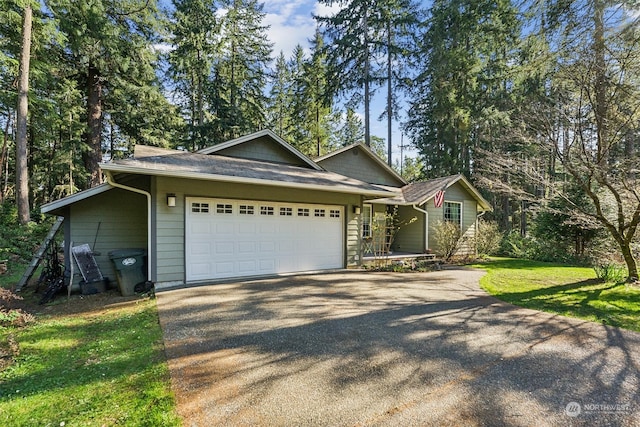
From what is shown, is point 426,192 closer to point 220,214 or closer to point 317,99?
point 220,214

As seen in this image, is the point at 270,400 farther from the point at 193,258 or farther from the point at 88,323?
the point at 193,258

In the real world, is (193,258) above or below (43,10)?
below

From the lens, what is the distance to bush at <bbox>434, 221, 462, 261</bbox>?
1180 cm

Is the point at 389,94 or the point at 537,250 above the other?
the point at 389,94

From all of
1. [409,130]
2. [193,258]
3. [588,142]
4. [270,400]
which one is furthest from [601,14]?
[409,130]

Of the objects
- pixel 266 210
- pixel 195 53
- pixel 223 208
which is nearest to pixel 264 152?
pixel 266 210

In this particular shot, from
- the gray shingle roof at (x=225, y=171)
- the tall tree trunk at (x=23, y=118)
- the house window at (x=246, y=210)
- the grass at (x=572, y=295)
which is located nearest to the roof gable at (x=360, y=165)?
the gray shingle roof at (x=225, y=171)

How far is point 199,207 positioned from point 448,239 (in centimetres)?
919

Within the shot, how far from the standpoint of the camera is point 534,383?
9.39 feet

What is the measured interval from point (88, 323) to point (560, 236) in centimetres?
1525

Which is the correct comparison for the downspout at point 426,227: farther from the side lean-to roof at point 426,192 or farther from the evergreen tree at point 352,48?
the evergreen tree at point 352,48

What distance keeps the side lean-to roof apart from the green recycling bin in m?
8.27

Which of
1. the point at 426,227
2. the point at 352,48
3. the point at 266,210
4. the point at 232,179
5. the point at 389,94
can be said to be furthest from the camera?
the point at 389,94

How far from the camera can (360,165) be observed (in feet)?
47.0
